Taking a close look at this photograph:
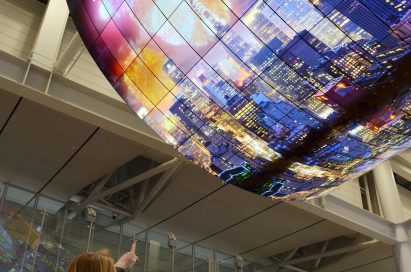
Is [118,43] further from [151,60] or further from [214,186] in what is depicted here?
[214,186]

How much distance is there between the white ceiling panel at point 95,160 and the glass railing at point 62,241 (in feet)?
3.60

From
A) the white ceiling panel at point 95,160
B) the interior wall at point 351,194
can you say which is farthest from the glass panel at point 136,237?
the interior wall at point 351,194

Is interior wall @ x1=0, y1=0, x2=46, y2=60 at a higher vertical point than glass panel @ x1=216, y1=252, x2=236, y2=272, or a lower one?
higher

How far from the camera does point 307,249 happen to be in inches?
881

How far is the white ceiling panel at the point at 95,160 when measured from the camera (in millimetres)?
13383

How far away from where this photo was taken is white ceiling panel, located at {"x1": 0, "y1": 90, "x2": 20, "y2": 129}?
1168cm

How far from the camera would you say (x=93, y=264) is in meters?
2.50

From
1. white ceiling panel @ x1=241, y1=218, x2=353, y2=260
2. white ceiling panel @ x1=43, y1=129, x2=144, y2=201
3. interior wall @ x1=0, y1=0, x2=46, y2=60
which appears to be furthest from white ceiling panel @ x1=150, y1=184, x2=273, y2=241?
interior wall @ x1=0, y1=0, x2=46, y2=60

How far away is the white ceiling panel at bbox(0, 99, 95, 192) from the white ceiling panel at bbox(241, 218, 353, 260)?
8037 millimetres

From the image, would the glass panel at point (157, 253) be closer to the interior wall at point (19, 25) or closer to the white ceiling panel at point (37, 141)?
the white ceiling panel at point (37, 141)

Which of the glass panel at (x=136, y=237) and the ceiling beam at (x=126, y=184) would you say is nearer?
the ceiling beam at (x=126, y=184)

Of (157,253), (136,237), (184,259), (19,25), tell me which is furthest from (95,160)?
(184,259)

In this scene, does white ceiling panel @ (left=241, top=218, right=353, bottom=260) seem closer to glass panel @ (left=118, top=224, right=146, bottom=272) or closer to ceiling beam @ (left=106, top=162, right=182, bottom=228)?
ceiling beam @ (left=106, top=162, right=182, bottom=228)

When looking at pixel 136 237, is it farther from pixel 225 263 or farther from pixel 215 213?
pixel 225 263
